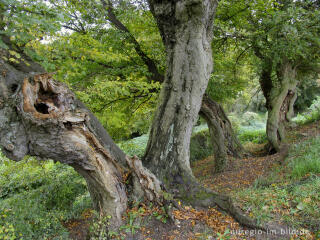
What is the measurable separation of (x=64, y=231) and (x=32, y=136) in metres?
2.05

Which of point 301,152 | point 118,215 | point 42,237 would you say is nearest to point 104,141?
point 118,215

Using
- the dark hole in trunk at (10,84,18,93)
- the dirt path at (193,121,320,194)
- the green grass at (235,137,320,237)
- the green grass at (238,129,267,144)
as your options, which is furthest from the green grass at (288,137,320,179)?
the green grass at (238,129,267,144)

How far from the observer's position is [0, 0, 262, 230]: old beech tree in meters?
2.67

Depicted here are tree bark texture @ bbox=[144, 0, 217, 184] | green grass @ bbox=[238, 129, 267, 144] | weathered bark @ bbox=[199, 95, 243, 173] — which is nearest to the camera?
tree bark texture @ bbox=[144, 0, 217, 184]

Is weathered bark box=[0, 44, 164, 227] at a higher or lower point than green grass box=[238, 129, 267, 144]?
higher

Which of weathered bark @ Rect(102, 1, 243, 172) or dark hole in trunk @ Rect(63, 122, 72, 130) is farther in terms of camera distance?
weathered bark @ Rect(102, 1, 243, 172)

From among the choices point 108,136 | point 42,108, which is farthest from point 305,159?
point 42,108

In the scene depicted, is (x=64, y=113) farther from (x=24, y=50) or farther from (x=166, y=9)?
(x=166, y=9)

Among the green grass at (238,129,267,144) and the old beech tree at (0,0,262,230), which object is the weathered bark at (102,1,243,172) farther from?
the green grass at (238,129,267,144)

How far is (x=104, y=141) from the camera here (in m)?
3.42

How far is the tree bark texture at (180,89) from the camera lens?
3.91 metres

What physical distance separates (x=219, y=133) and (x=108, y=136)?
459 cm

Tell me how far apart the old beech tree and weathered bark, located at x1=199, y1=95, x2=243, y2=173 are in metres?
3.18

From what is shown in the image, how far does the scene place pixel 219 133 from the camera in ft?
23.8
